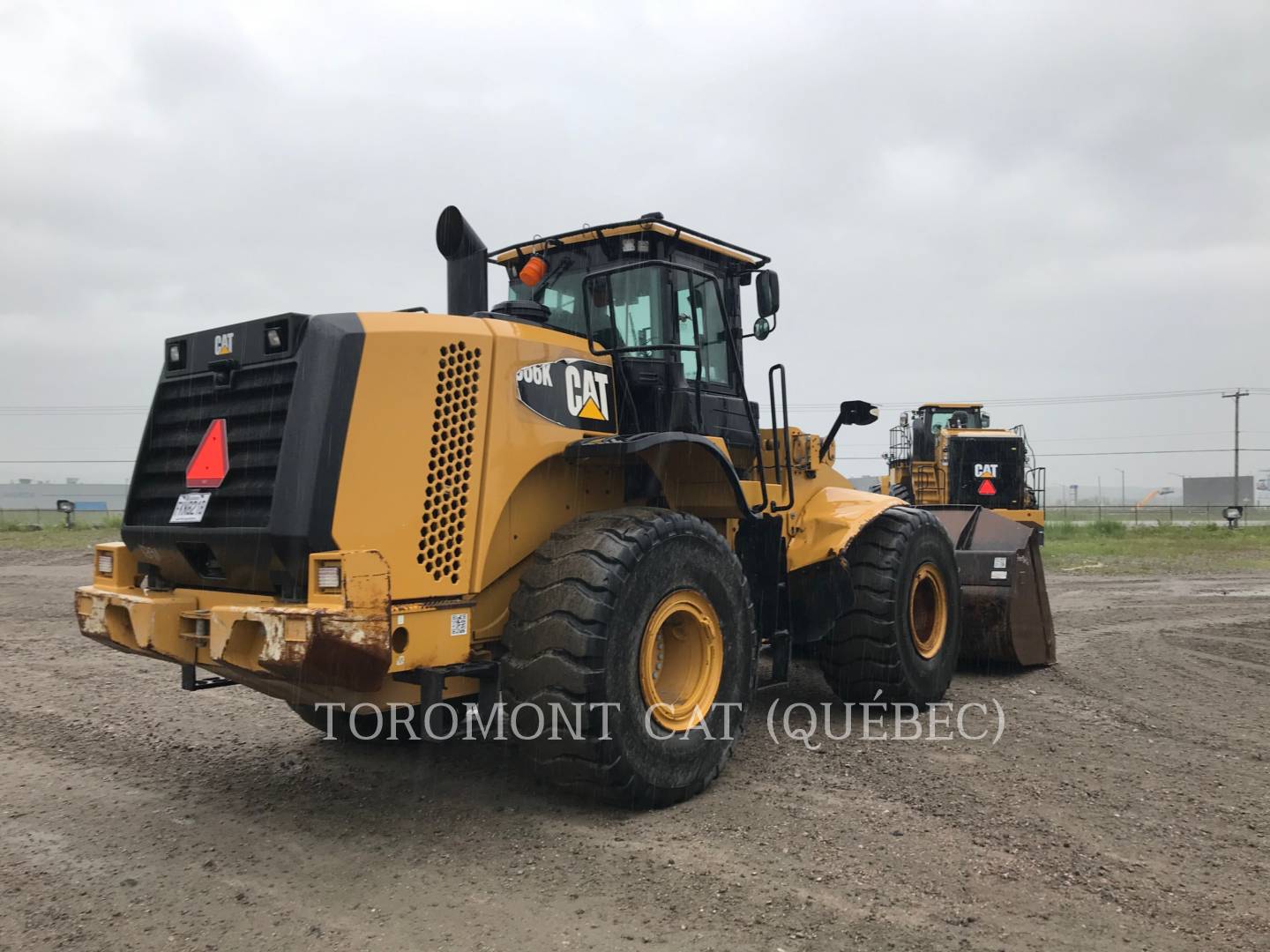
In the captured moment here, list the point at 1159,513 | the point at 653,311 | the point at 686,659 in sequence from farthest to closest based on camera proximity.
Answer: the point at 1159,513, the point at 653,311, the point at 686,659

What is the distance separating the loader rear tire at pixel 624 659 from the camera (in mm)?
4395

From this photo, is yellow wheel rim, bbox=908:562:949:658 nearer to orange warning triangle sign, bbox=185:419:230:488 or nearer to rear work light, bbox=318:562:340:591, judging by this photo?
rear work light, bbox=318:562:340:591

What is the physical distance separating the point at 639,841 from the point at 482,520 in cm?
153

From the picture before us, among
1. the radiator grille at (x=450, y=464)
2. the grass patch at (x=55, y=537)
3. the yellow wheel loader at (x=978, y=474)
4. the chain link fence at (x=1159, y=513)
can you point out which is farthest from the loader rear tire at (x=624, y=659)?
the chain link fence at (x=1159, y=513)

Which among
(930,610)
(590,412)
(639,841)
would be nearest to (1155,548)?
(930,610)

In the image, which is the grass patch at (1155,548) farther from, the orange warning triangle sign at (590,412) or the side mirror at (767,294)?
the orange warning triangle sign at (590,412)

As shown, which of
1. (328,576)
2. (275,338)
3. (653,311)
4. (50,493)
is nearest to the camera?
(328,576)

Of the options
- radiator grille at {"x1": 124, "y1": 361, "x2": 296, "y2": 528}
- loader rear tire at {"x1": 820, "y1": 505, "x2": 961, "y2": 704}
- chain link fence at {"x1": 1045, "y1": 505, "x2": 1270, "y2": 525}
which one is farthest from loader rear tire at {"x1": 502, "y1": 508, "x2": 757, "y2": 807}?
chain link fence at {"x1": 1045, "y1": 505, "x2": 1270, "y2": 525}

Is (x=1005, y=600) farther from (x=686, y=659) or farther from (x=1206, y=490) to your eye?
(x=1206, y=490)

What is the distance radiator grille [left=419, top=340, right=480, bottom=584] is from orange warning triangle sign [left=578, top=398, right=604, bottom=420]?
0.75 m

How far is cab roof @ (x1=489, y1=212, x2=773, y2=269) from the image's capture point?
589cm

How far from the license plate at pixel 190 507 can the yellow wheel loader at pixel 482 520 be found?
13 millimetres

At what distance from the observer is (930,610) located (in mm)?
7531

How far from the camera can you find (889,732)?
6395mm
